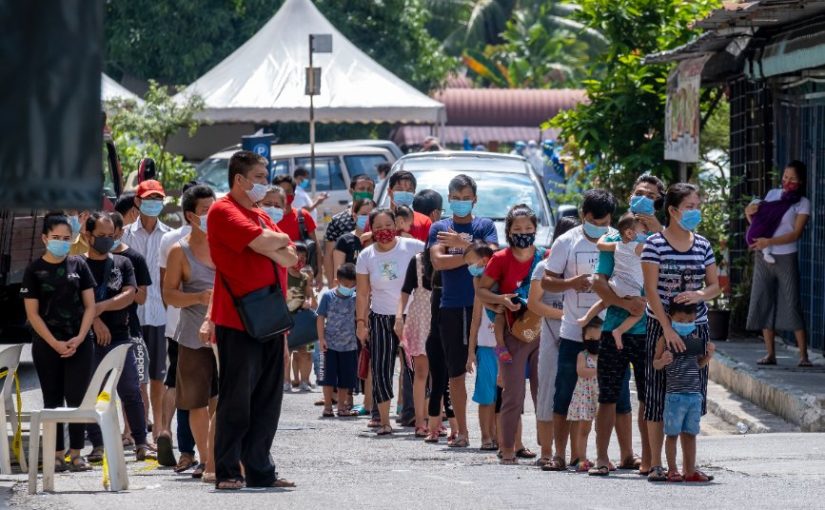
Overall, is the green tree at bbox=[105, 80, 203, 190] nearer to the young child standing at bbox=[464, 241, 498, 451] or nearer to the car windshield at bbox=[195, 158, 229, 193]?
the car windshield at bbox=[195, 158, 229, 193]

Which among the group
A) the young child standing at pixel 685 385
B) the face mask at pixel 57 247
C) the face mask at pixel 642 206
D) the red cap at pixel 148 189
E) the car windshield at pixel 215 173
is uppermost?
the car windshield at pixel 215 173

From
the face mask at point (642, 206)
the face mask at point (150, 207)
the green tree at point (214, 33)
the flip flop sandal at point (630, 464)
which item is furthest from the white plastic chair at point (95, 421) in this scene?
the green tree at point (214, 33)

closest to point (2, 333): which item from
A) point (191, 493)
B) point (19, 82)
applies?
point (191, 493)

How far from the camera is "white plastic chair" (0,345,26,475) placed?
10.4 metres

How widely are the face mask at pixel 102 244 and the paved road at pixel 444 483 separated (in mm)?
1465

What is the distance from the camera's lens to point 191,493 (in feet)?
30.4

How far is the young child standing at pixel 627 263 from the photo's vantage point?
33.1 feet

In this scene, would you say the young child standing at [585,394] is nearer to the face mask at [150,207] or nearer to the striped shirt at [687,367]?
the striped shirt at [687,367]

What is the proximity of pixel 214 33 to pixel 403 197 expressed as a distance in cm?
3137

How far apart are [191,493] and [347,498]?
99 cm

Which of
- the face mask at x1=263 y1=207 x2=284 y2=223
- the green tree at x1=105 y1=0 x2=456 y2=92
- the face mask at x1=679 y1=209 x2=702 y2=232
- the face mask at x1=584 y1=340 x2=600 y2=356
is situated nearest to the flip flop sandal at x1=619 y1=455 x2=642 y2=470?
the face mask at x1=584 y1=340 x2=600 y2=356

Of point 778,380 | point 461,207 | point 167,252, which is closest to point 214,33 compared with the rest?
point 778,380

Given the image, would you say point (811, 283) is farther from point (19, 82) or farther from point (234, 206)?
point (19, 82)

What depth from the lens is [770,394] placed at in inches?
529
